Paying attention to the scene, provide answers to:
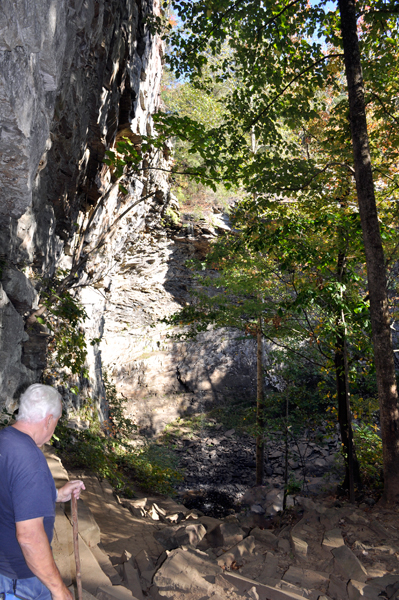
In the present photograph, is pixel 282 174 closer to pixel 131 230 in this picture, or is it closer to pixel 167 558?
pixel 167 558

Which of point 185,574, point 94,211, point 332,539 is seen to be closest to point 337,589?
point 332,539

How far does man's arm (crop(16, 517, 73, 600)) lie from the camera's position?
181 centimetres

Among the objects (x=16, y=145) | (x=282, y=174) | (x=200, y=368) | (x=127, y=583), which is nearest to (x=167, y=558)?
(x=127, y=583)

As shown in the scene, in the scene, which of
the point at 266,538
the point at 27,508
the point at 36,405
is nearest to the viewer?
the point at 27,508

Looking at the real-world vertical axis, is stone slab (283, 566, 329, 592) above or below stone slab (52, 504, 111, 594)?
below

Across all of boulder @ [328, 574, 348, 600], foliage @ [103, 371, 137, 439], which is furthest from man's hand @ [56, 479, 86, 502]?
foliage @ [103, 371, 137, 439]

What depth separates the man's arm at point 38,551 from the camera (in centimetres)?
181

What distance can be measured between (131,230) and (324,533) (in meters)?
13.3

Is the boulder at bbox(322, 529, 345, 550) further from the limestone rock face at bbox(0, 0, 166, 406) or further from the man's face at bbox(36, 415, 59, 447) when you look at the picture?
the limestone rock face at bbox(0, 0, 166, 406)

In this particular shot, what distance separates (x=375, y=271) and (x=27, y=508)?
608 cm

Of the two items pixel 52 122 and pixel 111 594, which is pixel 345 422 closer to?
pixel 111 594

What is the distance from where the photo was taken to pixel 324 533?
4926 mm

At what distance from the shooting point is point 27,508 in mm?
1818

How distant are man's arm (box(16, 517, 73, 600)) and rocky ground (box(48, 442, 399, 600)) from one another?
4.68 feet
